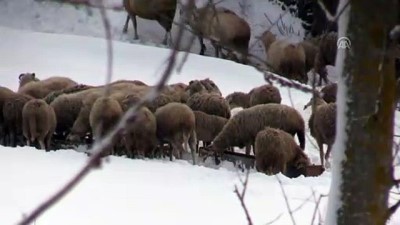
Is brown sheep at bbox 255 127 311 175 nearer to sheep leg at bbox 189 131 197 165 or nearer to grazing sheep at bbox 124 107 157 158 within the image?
sheep leg at bbox 189 131 197 165

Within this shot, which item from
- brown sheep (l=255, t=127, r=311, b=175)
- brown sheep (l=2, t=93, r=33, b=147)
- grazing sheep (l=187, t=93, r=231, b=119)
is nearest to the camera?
brown sheep (l=255, t=127, r=311, b=175)

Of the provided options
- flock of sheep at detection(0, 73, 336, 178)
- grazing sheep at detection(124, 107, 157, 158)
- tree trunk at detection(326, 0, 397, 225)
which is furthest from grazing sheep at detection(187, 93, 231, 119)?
tree trunk at detection(326, 0, 397, 225)

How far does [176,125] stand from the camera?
28.2 ft

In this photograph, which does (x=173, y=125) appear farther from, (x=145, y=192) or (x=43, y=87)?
(x=43, y=87)

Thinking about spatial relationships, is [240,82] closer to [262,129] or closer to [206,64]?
[206,64]

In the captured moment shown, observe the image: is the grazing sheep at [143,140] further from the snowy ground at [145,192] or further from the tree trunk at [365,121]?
the tree trunk at [365,121]

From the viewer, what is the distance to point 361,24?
185 cm

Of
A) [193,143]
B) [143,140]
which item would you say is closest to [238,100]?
[193,143]

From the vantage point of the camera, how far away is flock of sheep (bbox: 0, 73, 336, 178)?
8.02m

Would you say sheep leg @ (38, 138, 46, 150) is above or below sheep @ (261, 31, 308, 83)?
below

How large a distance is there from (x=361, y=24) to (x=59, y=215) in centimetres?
398

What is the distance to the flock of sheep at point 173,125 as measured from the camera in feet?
26.3

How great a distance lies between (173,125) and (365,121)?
6716mm

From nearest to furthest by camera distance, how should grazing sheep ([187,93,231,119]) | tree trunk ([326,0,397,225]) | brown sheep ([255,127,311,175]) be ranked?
tree trunk ([326,0,397,225]) → brown sheep ([255,127,311,175]) → grazing sheep ([187,93,231,119])
